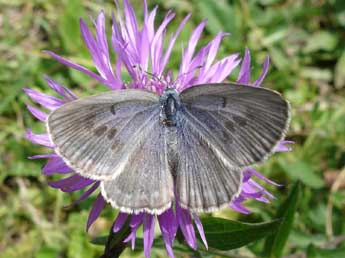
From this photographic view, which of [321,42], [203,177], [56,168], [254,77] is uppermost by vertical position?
[321,42]

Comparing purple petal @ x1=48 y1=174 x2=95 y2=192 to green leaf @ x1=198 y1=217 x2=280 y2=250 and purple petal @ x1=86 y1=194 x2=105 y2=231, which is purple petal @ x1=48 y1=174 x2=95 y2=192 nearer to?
purple petal @ x1=86 y1=194 x2=105 y2=231

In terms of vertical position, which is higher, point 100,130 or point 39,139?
point 100,130

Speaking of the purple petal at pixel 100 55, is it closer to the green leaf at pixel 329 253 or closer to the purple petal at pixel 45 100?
the purple petal at pixel 45 100

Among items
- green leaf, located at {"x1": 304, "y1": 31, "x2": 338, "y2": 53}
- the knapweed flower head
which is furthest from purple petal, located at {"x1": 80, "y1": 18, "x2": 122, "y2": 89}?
green leaf, located at {"x1": 304, "y1": 31, "x2": 338, "y2": 53}

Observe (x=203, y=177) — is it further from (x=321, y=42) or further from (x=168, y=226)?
(x=321, y=42)

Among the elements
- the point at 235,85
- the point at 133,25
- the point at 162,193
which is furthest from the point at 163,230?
the point at 133,25

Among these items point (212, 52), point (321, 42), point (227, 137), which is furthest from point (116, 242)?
point (321, 42)

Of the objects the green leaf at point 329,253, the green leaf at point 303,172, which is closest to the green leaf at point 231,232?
the green leaf at point 329,253
